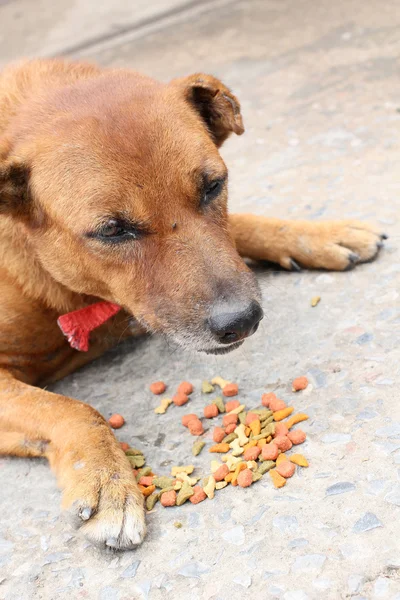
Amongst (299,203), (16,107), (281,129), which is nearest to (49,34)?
(281,129)

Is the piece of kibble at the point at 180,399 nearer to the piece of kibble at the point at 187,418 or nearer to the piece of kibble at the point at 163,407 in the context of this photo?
the piece of kibble at the point at 163,407

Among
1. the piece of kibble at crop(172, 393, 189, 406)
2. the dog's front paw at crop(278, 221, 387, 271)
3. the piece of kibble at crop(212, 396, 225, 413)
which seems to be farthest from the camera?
the dog's front paw at crop(278, 221, 387, 271)

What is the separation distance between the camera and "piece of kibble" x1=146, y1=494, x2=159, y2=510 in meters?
2.99

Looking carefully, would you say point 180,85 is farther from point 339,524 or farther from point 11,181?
point 339,524

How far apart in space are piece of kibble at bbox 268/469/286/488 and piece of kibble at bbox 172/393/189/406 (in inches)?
29.3

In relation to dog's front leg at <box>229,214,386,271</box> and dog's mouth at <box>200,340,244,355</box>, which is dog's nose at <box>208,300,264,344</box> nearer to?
dog's mouth at <box>200,340,244,355</box>

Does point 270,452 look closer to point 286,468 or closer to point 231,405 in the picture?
point 286,468

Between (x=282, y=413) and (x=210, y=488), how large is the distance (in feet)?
1.61

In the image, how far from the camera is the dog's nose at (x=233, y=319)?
299cm

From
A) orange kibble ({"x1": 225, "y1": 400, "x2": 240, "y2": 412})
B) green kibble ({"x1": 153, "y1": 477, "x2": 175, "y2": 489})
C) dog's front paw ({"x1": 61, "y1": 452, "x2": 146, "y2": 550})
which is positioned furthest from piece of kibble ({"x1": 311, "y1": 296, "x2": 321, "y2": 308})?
dog's front paw ({"x1": 61, "y1": 452, "x2": 146, "y2": 550})

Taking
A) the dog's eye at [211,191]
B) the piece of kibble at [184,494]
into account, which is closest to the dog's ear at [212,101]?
the dog's eye at [211,191]

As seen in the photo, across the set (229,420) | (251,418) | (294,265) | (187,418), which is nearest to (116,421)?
(187,418)

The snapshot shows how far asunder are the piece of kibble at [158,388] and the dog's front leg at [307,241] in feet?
3.40

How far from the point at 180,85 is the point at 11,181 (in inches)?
37.1
